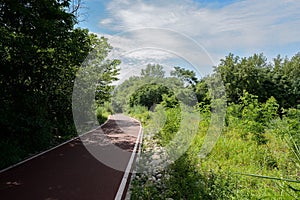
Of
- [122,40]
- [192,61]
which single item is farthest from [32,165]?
[192,61]

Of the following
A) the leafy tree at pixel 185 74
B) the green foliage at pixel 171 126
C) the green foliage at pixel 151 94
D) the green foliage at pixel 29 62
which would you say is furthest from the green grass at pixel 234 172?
the green foliage at pixel 151 94

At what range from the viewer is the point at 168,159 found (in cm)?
648

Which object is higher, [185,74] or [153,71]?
[185,74]

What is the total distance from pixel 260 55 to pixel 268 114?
33.2 meters

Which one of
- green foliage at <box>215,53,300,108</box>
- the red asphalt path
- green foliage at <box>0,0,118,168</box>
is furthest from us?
green foliage at <box>215,53,300,108</box>

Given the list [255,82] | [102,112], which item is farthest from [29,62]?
[255,82]

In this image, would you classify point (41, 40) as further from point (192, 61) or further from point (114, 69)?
point (114, 69)

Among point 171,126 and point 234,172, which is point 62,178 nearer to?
point 234,172

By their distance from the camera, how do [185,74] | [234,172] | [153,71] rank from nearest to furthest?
[234,172]
[153,71]
[185,74]

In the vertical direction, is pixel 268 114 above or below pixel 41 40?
below

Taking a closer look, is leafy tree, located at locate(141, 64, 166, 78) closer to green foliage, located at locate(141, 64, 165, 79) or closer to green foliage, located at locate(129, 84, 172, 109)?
green foliage, located at locate(141, 64, 165, 79)

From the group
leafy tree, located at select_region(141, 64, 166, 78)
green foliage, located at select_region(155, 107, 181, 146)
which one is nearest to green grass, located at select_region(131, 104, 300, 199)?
green foliage, located at select_region(155, 107, 181, 146)

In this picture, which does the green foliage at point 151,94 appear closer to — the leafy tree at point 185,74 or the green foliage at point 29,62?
the leafy tree at point 185,74

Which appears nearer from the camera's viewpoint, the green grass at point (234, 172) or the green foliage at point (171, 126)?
the green grass at point (234, 172)
